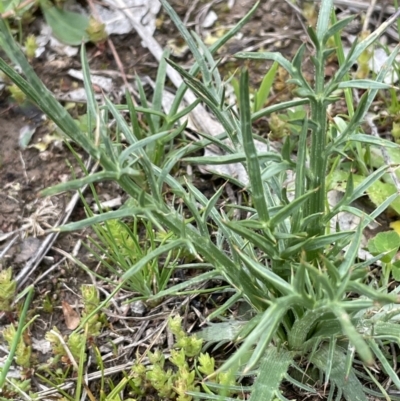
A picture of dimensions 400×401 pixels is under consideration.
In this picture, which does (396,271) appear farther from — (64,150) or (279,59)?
(64,150)

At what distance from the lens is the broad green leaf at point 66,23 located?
2330 millimetres

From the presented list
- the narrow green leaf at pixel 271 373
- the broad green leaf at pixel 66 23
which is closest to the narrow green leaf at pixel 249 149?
the narrow green leaf at pixel 271 373

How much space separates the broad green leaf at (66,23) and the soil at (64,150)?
8 cm

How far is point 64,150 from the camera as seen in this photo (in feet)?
6.84

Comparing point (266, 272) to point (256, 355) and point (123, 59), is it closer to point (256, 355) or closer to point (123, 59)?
point (256, 355)

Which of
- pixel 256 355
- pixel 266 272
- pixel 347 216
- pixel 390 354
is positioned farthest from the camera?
pixel 347 216

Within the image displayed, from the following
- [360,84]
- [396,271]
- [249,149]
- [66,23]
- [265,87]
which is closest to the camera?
[249,149]

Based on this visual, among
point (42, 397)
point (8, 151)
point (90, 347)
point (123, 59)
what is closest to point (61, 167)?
point (8, 151)

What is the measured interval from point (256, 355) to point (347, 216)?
1037 millimetres

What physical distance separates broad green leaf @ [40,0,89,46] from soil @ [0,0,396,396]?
8 centimetres

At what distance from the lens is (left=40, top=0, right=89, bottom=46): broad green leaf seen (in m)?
2.33

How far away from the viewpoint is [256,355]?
2.90 feet

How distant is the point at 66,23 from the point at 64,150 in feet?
2.10

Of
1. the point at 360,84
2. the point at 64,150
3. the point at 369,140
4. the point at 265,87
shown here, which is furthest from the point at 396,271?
the point at 64,150
